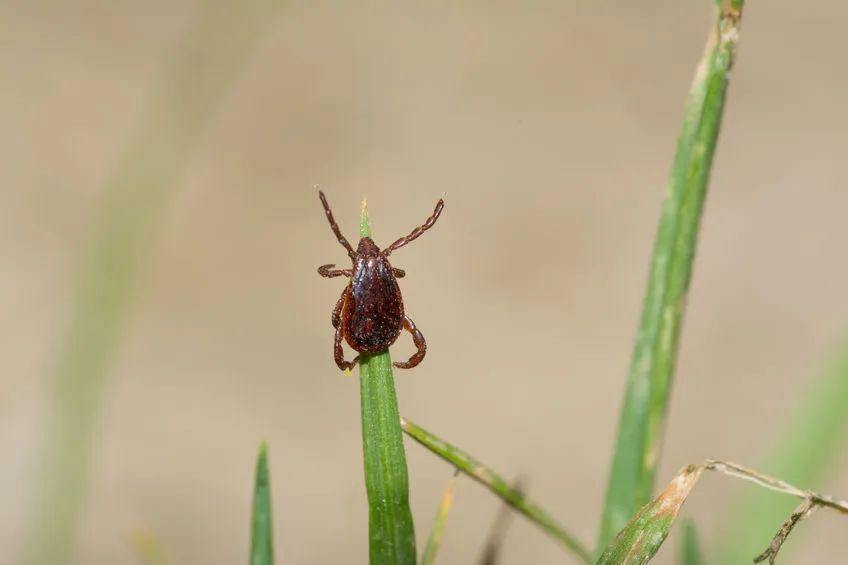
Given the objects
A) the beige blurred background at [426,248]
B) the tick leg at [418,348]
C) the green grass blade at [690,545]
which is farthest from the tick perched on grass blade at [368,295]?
the beige blurred background at [426,248]

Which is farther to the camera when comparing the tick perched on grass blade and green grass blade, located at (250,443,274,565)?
the tick perched on grass blade

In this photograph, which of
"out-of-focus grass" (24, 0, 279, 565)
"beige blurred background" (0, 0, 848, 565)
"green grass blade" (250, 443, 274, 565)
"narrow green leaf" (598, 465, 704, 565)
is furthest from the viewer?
"beige blurred background" (0, 0, 848, 565)

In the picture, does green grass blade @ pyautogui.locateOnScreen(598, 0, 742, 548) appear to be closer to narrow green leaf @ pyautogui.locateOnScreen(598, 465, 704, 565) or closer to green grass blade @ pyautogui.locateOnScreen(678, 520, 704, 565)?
green grass blade @ pyautogui.locateOnScreen(678, 520, 704, 565)

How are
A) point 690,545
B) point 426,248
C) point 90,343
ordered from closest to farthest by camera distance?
point 690,545, point 90,343, point 426,248

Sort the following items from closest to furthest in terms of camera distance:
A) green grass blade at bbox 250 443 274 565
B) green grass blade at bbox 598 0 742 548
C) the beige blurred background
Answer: green grass blade at bbox 250 443 274 565 < green grass blade at bbox 598 0 742 548 < the beige blurred background

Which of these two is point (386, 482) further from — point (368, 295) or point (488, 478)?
point (368, 295)

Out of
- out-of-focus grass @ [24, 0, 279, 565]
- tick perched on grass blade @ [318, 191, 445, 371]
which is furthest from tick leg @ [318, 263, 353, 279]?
out-of-focus grass @ [24, 0, 279, 565]

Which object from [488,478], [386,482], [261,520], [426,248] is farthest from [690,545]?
[426,248]
